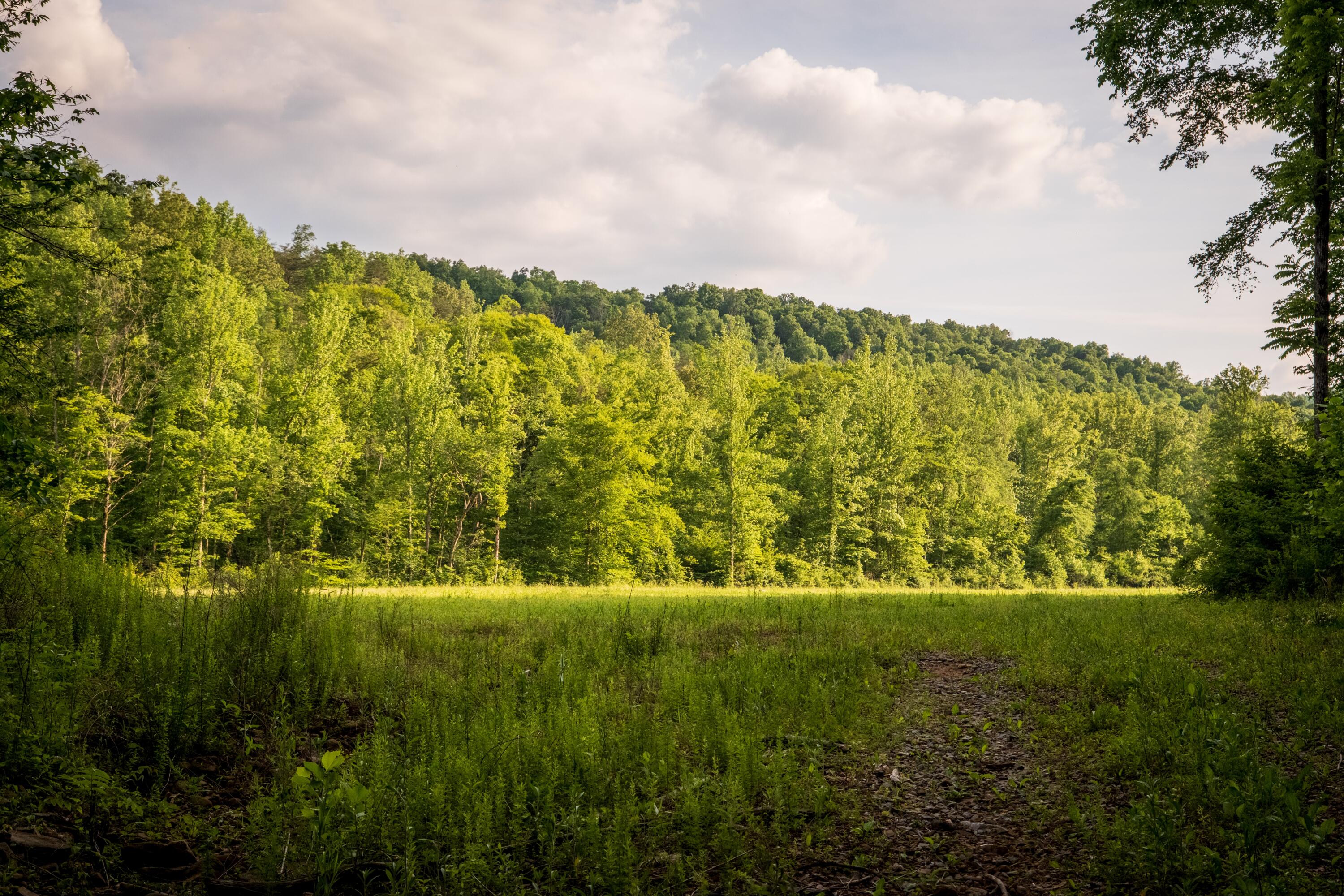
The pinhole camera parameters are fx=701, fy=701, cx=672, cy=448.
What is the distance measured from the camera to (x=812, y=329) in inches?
4611

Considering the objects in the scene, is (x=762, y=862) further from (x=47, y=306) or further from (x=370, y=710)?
(x=47, y=306)

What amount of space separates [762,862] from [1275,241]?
18.6 m

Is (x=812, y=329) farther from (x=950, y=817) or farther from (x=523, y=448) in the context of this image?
(x=950, y=817)

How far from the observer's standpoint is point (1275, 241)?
15656mm

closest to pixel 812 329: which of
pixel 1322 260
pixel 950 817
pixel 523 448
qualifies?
pixel 523 448

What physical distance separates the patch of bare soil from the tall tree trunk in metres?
11.3

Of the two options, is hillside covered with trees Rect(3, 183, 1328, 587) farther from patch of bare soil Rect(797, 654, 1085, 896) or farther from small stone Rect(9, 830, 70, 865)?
small stone Rect(9, 830, 70, 865)

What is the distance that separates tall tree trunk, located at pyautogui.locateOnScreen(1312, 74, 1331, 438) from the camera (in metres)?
12.8

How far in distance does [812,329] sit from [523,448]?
264 ft

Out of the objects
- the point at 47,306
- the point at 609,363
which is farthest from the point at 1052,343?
the point at 47,306

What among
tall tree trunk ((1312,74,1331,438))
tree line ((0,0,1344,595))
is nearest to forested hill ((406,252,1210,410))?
tree line ((0,0,1344,595))

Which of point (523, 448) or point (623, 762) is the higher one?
point (523, 448)

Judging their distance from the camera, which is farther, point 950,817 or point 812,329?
point 812,329

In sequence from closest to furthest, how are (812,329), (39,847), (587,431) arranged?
(39,847), (587,431), (812,329)
